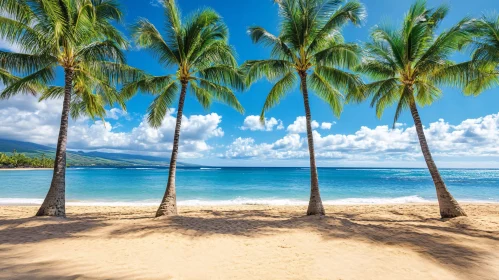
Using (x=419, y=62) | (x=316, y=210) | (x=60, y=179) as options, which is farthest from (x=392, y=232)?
(x=60, y=179)

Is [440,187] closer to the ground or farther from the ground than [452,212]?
farther from the ground

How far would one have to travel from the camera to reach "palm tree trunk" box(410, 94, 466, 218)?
8945 mm

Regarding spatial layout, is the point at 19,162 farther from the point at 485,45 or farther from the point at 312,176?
the point at 485,45

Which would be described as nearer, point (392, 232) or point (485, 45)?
point (392, 232)

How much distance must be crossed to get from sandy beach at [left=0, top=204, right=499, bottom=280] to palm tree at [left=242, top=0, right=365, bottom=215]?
10.6 feet

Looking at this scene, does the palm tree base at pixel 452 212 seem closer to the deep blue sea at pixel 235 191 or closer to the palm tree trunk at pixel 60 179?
the deep blue sea at pixel 235 191

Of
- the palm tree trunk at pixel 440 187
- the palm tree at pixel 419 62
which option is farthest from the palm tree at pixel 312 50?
the palm tree trunk at pixel 440 187

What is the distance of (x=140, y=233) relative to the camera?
21.9 feet

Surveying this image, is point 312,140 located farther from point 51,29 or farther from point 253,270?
point 51,29

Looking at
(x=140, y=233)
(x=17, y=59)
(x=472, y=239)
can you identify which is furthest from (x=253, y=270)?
(x=17, y=59)

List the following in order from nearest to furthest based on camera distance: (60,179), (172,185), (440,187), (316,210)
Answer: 1. (60,179)
2. (440,187)
3. (316,210)
4. (172,185)

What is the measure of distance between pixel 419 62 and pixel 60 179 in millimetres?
14352

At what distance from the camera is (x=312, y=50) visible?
10.1 m

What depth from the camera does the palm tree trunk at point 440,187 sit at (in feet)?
29.3
